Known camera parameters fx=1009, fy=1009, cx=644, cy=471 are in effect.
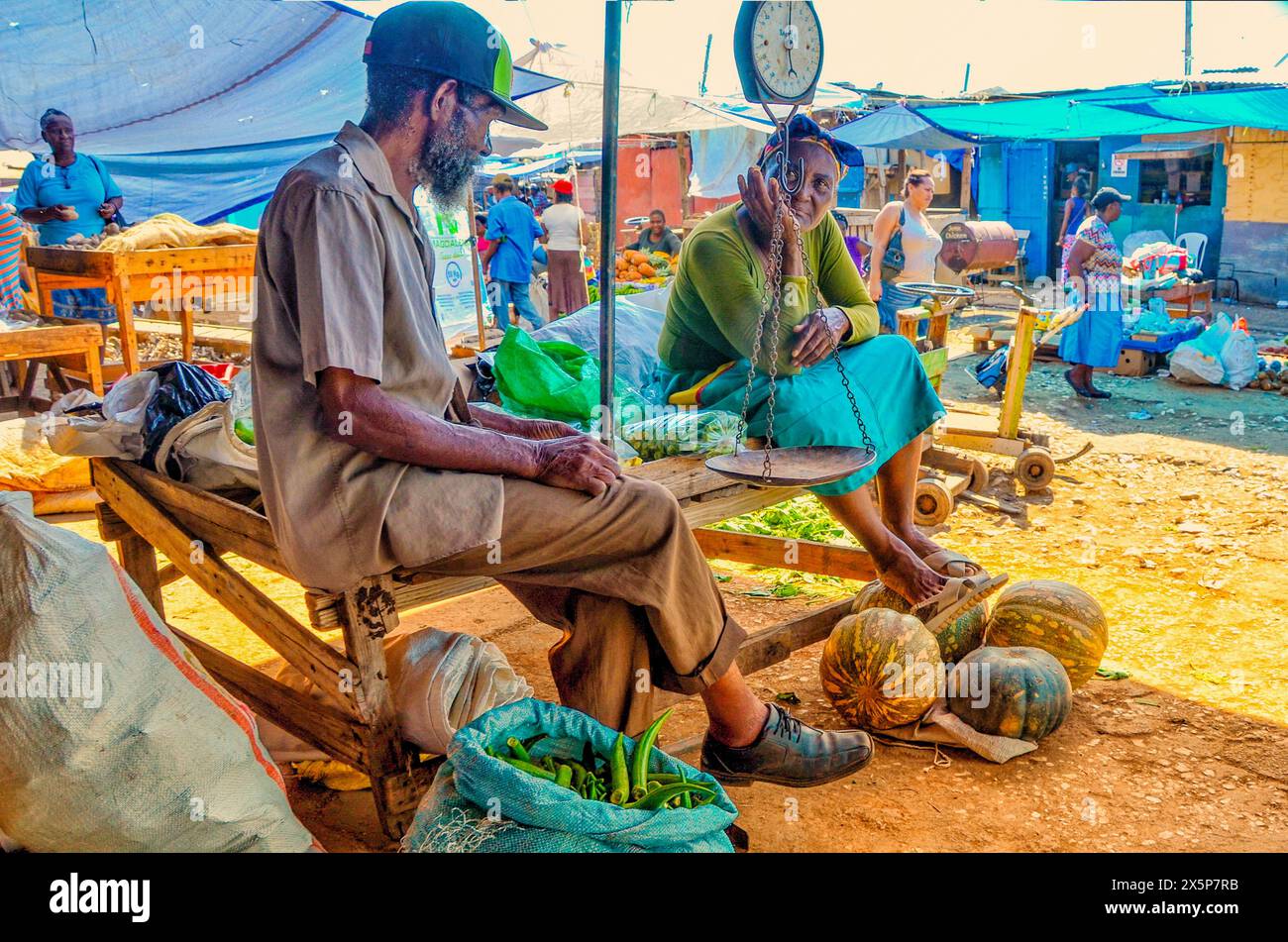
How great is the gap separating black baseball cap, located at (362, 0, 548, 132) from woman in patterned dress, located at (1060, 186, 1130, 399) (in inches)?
355

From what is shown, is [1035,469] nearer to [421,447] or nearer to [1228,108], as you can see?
[421,447]

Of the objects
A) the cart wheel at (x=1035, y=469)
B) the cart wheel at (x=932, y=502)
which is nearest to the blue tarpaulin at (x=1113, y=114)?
the cart wheel at (x=1035, y=469)

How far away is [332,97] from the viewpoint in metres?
10.2

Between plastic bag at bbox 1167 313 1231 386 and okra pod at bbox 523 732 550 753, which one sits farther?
plastic bag at bbox 1167 313 1231 386

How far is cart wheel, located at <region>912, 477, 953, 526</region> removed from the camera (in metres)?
6.24

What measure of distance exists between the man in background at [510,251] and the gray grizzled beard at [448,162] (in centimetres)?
997

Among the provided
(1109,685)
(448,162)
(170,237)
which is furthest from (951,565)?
(170,237)

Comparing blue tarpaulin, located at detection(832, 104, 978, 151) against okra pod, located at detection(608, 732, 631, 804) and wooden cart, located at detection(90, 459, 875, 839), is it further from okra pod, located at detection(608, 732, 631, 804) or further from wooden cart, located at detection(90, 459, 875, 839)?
okra pod, located at detection(608, 732, 631, 804)

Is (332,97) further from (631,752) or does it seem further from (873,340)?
(631,752)

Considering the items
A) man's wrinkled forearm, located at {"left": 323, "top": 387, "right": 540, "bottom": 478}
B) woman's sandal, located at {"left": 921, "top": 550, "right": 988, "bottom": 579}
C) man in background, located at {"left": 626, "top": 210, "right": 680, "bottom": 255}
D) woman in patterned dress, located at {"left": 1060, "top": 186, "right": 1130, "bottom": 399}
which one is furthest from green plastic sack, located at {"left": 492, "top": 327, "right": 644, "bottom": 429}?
man in background, located at {"left": 626, "top": 210, "right": 680, "bottom": 255}

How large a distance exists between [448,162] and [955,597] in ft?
7.87
